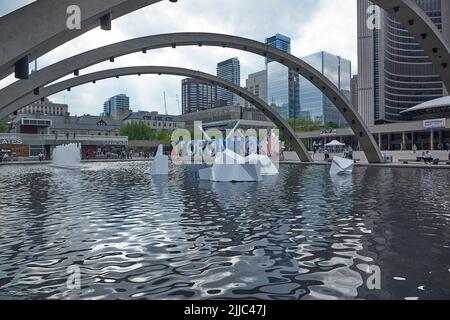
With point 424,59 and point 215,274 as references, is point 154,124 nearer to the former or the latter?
point 424,59

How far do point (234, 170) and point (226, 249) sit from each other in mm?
16581

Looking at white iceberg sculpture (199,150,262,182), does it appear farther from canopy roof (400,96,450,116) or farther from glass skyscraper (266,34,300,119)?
glass skyscraper (266,34,300,119)

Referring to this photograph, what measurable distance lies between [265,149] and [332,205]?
4646 cm

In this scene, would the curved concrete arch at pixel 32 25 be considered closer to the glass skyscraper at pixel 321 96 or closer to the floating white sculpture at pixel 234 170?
the floating white sculpture at pixel 234 170

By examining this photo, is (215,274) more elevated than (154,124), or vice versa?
(154,124)

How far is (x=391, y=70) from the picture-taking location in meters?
134

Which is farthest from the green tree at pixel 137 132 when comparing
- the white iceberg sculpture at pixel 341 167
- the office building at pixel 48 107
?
the white iceberg sculpture at pixel 341 167

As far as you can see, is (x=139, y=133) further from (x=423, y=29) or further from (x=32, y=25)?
(x=32, y=25)

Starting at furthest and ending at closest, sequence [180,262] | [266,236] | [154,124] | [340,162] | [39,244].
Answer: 1. [154,124]
2. [340,162]
3. [266,236]
4. [39,244]
5. [180,262]

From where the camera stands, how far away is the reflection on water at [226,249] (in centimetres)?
523

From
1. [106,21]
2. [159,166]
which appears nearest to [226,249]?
[106,21]

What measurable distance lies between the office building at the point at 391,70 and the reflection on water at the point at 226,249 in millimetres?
126126
